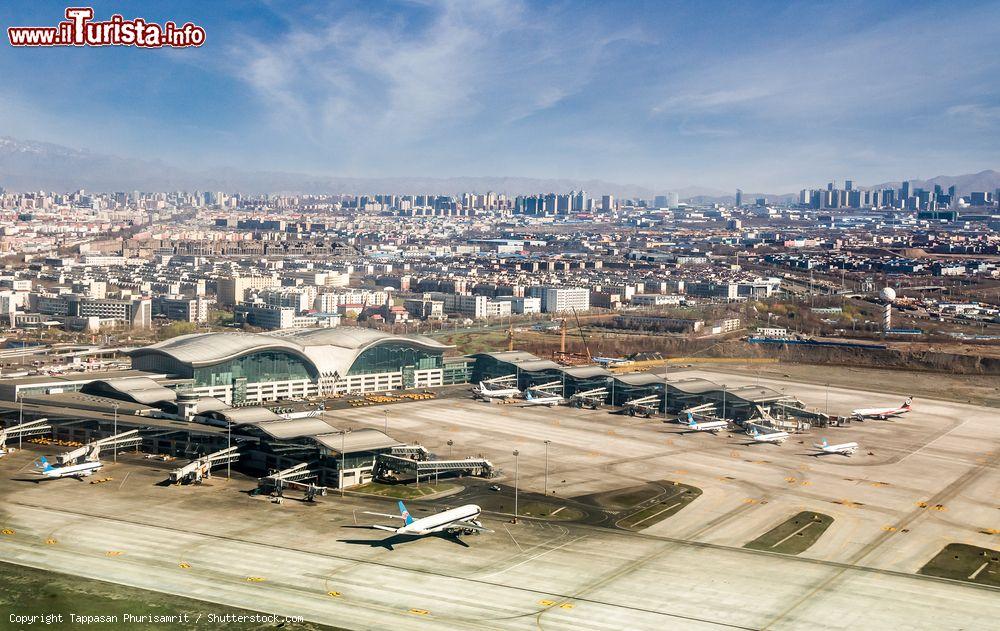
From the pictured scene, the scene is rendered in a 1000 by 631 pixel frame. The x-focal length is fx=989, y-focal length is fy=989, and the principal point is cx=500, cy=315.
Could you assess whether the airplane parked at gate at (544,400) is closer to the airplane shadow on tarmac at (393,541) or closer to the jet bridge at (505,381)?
the jet bridge at (505,381)

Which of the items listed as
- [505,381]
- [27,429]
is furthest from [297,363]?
[27,429]

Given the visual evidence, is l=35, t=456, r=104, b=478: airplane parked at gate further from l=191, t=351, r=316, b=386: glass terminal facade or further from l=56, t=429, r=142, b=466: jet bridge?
l=191, t=351, r=316, b=386: glass terminal facade

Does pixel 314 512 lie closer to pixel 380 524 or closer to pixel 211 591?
pixel 380 524

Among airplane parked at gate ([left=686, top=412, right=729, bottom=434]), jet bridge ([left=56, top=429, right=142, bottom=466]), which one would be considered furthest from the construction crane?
jet bridge ([left=56, top=429, right=142, bottom=466])

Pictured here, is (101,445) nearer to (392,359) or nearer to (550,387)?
(392,359)

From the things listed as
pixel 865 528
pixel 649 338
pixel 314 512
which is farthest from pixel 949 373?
pixel 314 512

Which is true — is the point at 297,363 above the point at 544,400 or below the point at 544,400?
above
